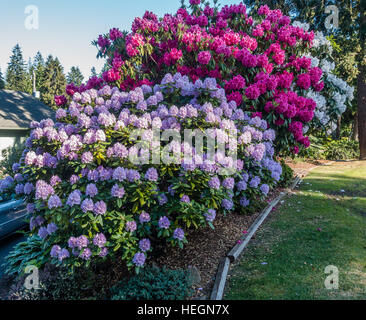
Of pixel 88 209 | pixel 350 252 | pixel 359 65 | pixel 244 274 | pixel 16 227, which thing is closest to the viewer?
pixel 88 209

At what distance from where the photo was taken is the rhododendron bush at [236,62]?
5.03 meters

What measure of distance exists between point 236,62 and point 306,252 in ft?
11.2

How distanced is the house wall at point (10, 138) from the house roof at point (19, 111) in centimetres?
40

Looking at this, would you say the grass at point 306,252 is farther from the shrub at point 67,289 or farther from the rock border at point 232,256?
the shrub at point 67,289

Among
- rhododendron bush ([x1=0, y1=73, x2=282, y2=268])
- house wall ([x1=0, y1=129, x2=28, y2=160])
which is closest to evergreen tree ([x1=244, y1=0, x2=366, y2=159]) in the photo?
rhododendron bush ([x1=0, y1=73, x2=282, y2=268])

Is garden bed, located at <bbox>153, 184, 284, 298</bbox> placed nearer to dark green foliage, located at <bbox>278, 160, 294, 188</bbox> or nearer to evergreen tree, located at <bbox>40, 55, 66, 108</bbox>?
dark green foliage, located at <bbox>278, 160, 294, 188</bbox>

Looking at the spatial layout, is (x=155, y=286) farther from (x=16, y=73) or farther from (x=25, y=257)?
(x=16, y=73)

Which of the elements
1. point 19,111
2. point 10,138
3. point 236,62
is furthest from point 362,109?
point 19,111

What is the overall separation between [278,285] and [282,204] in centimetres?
339

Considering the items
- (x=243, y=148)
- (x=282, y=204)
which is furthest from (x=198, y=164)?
(x=282, y=204)

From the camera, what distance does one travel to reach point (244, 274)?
3758mm

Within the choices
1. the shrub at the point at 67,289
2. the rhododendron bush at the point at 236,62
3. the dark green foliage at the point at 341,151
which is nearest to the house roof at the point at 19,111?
the rhododendron bush at the point at 236,62

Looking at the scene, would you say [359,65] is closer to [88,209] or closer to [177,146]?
[177,146]

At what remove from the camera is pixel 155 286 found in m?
3.38
